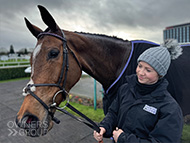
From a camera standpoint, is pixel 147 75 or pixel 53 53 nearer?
pixel 147 75

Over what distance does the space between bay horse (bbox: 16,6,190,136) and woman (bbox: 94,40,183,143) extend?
2.05 feet

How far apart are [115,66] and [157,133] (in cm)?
116

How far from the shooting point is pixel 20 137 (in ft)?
10.5

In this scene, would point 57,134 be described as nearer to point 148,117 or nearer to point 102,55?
point 102,55

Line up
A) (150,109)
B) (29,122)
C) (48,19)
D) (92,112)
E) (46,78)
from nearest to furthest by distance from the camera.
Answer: (150,109) → (29,122) → (46,78) → (48,19) → (92,112)

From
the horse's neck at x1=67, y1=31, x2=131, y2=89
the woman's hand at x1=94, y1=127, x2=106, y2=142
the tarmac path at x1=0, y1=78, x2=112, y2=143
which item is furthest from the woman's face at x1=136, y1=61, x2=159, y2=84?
the tarmac path at x1=0, y1=78, x2=112, y2=143

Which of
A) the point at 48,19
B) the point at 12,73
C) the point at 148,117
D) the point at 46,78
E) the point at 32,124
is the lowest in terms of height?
the point at 12,73

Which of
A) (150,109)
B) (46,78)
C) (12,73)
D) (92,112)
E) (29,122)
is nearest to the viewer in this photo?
(150,109)

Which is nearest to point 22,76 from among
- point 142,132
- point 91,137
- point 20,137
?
point 20,137

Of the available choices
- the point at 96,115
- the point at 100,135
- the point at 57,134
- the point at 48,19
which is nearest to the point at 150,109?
the point at 100,135

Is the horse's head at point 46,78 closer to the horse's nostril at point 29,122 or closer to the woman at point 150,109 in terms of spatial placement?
the horse's nostril at point 29,122

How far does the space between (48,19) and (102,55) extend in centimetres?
87

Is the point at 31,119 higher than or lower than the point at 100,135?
higher

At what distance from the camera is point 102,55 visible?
1964 mm
